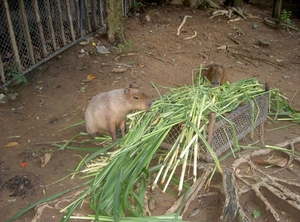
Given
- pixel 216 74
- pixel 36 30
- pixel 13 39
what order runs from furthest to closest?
pixel 36 30, pixel 13 39, pixel 216 74

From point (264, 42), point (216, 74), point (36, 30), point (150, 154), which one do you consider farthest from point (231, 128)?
point (264, 42)

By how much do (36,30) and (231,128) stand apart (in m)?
4.36

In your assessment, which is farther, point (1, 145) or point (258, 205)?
point (1, 145)

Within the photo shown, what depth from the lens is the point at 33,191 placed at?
3516 millimetres

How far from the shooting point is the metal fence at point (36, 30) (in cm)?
594

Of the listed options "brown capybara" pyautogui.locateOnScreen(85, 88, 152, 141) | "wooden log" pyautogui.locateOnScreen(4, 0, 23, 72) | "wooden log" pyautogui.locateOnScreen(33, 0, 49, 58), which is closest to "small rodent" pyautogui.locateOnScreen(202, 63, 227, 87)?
"brown capybara" pyautogui.locateOnScreen(85, 88, 152, 141)

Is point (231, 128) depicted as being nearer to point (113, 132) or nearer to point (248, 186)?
point (248, 186)

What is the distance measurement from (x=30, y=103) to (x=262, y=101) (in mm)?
3552

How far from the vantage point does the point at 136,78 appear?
6.47 m

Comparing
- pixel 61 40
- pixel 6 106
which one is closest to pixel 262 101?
pixel 6 106

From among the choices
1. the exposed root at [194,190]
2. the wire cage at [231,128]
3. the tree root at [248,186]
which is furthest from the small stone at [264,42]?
the exposed root at [194,190]

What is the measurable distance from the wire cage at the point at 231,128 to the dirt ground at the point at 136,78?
0.61 feet

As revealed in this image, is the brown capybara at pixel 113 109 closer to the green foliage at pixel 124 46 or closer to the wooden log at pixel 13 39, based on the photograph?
the wooden log at pixel 13 39

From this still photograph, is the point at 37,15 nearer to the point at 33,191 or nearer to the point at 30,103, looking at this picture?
the point at 30,103
